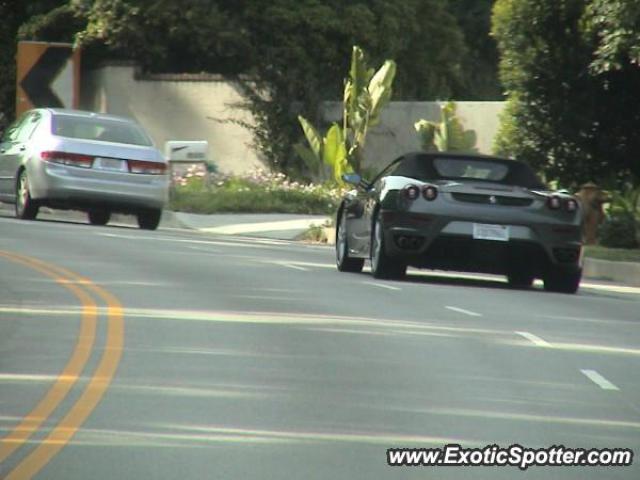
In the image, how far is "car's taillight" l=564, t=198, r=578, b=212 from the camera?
21.1m

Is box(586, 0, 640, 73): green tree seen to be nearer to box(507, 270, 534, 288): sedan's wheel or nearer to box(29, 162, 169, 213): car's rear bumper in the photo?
box(507, 270, 534, 288): sedan's wheel

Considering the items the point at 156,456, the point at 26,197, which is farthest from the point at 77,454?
the point at 26,197

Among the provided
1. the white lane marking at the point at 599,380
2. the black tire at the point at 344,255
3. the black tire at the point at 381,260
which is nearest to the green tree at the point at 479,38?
the black tire at the point at 344,255

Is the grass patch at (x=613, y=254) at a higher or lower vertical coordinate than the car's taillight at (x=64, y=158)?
lower

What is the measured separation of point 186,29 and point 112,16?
4.97ft

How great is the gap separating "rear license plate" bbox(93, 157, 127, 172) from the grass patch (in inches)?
260

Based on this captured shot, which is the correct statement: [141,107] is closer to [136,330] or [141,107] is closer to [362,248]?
[362,248]

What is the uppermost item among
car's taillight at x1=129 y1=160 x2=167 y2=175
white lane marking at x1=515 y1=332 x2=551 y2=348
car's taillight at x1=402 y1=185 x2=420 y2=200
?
car's taillight at x1=402 y1=185 x2=420 y2=200

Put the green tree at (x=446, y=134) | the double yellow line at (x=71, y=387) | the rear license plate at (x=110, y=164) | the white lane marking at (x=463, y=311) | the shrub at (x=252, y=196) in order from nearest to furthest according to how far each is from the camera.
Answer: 1. the double yellow line at (x=71, y=387)
2. the white lane marking at (x=463, y=311)
3. the rear license plate at (x=110, y=164)
4. the shrub at (x=252, y=196)
5. the green tree at (x=446, y=134)

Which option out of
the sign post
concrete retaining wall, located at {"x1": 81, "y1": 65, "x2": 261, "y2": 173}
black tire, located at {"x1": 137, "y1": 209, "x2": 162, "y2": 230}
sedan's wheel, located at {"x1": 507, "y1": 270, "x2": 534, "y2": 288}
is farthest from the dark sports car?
the sign post

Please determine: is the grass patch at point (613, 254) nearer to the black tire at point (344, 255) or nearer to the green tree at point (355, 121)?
the black tire at point (344, 255)

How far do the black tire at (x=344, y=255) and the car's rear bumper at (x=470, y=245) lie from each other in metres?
1.69

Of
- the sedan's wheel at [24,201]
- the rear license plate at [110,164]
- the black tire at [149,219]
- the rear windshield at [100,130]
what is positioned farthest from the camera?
the black tire at [149,219]

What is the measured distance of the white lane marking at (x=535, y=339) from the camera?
51.3ft
